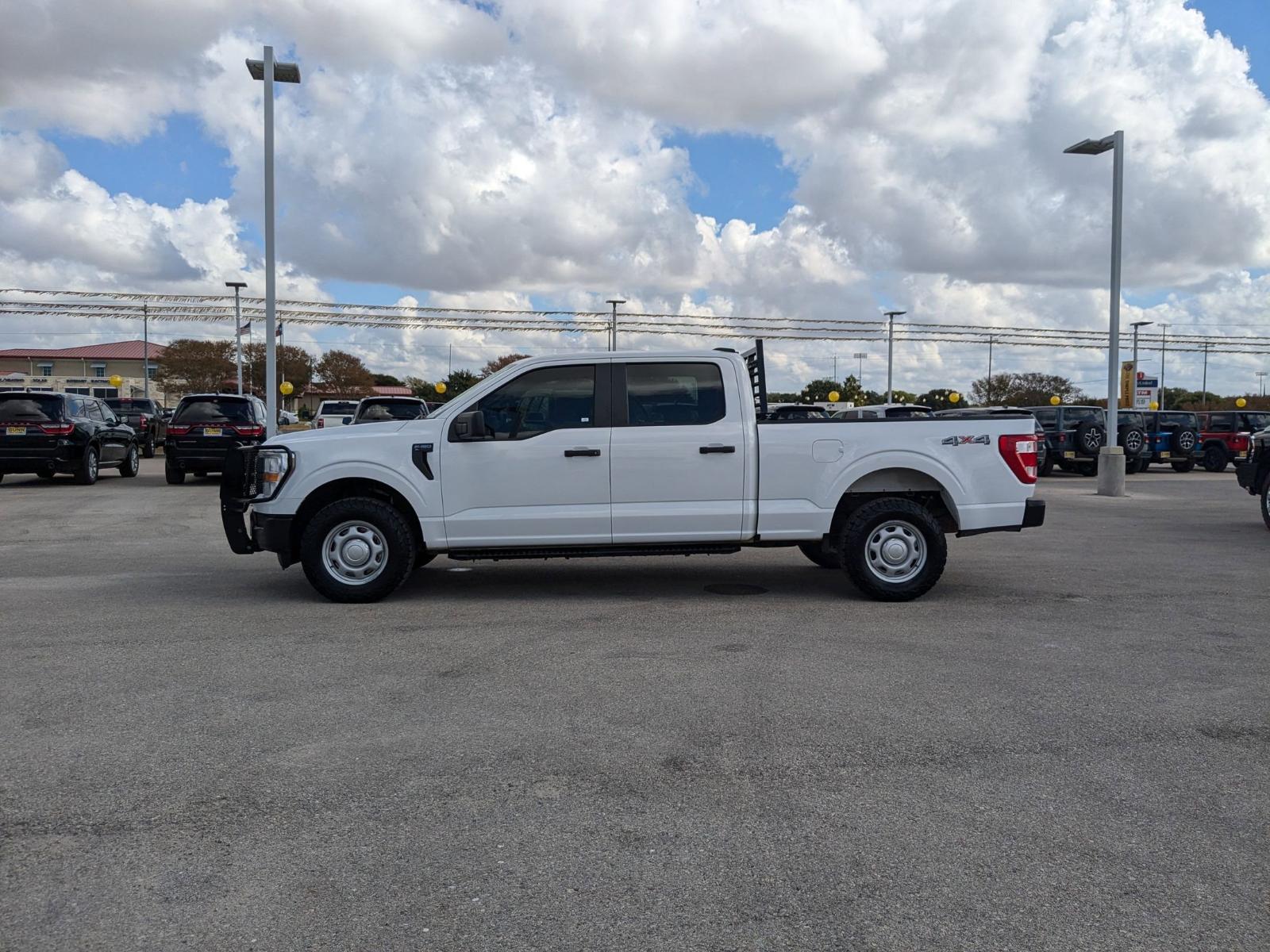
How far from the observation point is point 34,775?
4.27 m

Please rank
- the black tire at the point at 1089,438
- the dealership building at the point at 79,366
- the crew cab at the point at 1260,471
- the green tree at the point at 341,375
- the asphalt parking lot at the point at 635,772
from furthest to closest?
the dealership building at the point at 79,366
the green tree at the point at 341,375
the black tire at the point at 1089,438
the crew cab at the point at 1260,471
the asphalt parking lot at the point at 635,772

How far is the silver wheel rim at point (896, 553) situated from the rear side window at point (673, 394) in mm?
1578

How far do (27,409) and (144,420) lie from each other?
11972 millimetres

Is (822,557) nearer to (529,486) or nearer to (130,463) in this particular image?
(529,486)

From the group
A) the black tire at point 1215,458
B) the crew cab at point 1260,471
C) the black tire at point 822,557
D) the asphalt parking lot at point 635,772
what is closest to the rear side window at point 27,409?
the asphalt parking lot at point 635,772

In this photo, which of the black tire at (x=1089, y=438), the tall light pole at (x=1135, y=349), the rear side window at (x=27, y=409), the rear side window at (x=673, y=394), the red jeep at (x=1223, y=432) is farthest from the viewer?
the tall light pole at (x=1135, y=349)

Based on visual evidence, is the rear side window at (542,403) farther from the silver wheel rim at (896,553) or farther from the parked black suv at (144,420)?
the parked black suv at (144,420)

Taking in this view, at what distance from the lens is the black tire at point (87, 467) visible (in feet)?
63.0

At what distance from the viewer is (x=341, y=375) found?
279 ft

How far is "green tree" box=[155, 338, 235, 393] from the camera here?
72688 millimetres

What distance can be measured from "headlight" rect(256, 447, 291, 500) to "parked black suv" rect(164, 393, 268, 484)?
1182 cm

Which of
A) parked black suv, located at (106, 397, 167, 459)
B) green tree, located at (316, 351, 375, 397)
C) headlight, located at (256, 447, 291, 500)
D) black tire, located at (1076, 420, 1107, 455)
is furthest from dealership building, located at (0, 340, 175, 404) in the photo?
headlight, located at (256, 447, 291, 500)

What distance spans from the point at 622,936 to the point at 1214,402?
123009 mm

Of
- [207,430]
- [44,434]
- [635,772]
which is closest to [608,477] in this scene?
[635,772]
